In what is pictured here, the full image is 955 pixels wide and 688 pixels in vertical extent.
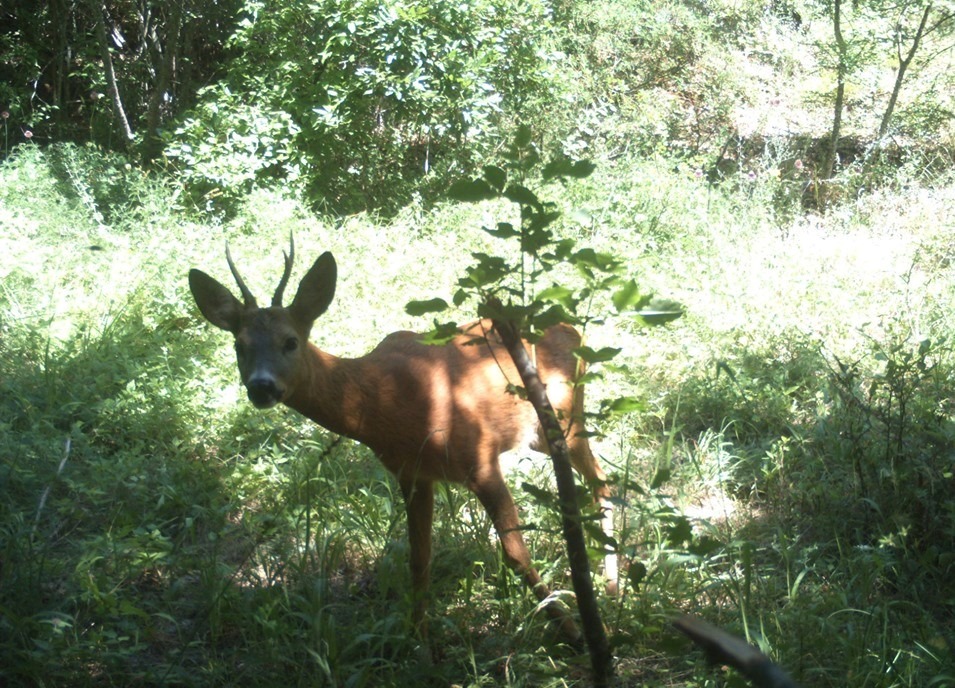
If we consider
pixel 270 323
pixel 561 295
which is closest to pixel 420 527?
pixel 270 323

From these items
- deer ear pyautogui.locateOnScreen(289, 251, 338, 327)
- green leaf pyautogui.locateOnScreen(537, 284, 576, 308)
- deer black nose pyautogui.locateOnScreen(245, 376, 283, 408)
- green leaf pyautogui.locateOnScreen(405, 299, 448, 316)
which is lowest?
green leaf pyautogui.locateOnScreen(537, 284, 576, 308)

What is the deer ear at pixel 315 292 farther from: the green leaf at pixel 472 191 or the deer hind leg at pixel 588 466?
the green leaf at pixel 472 191

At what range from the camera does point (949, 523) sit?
3635mm

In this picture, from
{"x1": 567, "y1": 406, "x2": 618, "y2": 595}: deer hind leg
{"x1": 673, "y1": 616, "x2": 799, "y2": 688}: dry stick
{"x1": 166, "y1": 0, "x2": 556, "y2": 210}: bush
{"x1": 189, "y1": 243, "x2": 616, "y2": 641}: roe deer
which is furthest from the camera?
{"x1": 166, "y1": 0, "x2": 556, "y2": 210}: bush

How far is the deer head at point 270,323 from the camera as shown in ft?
10.7

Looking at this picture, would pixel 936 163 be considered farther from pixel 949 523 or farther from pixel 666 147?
pixel 949 523

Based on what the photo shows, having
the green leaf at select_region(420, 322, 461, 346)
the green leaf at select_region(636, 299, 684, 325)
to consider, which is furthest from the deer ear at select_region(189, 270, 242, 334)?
the green leaf at select_region(636, 299, 684, 325)

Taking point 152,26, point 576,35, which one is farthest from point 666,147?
point 152,26

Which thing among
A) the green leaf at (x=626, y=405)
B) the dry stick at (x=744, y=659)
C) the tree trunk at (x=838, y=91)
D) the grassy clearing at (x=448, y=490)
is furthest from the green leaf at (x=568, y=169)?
the tree trunk at (x=838, y=91)

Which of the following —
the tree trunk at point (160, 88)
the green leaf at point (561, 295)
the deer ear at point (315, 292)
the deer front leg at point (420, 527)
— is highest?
the tree trunk at point (160, 88)

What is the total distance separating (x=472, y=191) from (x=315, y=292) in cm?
161

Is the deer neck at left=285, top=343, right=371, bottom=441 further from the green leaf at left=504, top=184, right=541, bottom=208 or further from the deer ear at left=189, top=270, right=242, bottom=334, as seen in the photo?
the green leaf at left=504, top=184, right=541, bottom=208

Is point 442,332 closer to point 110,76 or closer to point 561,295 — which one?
point 561,295

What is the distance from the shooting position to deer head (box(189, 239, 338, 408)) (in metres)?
3.27
